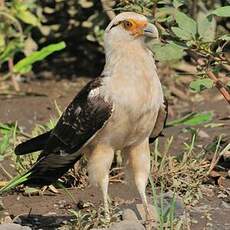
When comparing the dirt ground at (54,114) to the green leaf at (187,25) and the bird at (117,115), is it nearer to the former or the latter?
the bird at (117,115)

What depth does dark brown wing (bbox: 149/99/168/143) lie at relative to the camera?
499 cm

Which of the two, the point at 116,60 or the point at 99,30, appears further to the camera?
the point at 99,30

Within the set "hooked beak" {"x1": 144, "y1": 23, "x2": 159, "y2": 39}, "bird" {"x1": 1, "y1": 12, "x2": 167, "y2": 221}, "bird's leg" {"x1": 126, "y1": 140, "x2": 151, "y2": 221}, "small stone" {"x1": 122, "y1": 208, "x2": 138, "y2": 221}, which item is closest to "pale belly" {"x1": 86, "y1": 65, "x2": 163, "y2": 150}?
"bird" {"x1": 1, "y1": 12, "x2": 167, "y2": 221}

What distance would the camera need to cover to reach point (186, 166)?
5535mm

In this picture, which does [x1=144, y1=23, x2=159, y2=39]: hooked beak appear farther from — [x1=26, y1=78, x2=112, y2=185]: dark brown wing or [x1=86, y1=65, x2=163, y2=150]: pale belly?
[x1=26, y1=78, x2=112, y2=185]: dark brown wing

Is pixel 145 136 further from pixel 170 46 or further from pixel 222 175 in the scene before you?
pixel 222 175

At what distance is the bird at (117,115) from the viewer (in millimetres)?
4691

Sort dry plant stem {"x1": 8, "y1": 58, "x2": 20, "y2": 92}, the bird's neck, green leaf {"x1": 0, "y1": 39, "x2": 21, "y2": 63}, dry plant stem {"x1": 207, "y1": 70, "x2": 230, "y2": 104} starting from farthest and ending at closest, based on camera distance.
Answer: dry plant stem {"x1": 8, "y1": 58, "x2": 20, "y2": 92}, green leaf {"x1": 0, "y1": 39, "x2": 21, "y2": 63}, dry plant stem {"x1": 207, "y1": 70, "x2": 230, "y2": 104}, the bird's neck

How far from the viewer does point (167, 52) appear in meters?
5.10

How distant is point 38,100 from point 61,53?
1612 mm

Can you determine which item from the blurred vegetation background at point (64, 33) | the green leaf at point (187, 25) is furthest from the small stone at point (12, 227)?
the blurred vegetation background at point (64, 33)

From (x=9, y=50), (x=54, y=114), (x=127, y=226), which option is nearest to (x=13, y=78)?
(x=9, y=50)

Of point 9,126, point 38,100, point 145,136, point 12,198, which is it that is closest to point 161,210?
point 145,136

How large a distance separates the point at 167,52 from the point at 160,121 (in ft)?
1.34
